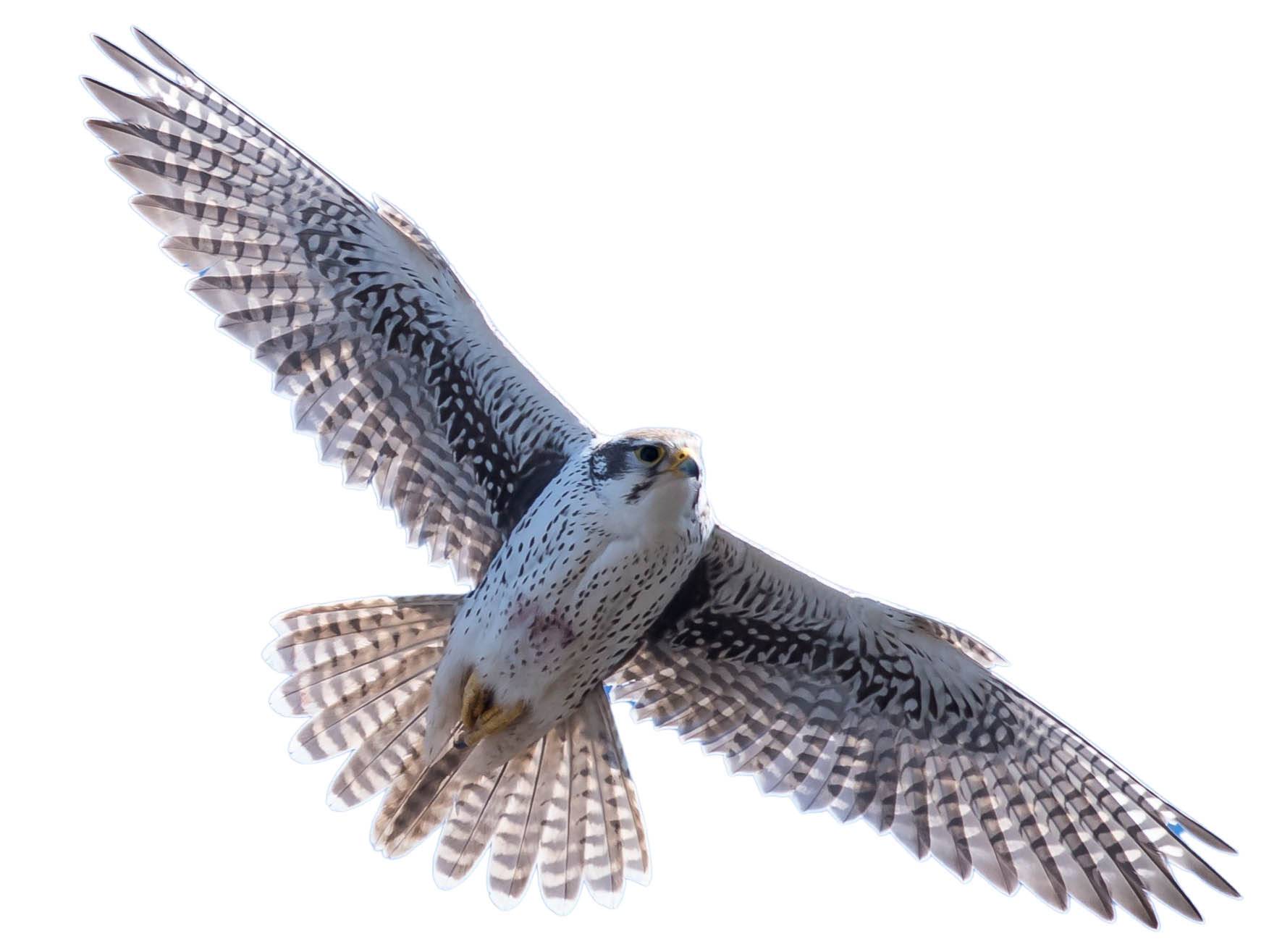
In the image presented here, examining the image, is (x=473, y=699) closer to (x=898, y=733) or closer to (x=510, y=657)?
(x=510, y=657)

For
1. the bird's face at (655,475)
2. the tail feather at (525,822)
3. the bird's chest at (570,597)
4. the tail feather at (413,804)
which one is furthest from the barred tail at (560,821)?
the bird's face at (655,475)

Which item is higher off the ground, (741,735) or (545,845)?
(741,735)

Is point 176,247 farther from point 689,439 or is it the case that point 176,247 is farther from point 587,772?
point 587,772

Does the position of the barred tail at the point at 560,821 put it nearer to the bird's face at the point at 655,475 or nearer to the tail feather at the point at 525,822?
the tail feather at the point at 525,822

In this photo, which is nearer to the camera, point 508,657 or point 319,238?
point 508,657

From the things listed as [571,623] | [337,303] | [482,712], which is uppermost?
[337,303]

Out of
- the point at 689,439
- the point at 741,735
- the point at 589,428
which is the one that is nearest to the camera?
the point at 689,439

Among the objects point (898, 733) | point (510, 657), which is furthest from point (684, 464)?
point (898, 733)

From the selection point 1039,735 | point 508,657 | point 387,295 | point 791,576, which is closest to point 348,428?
point 387,295
